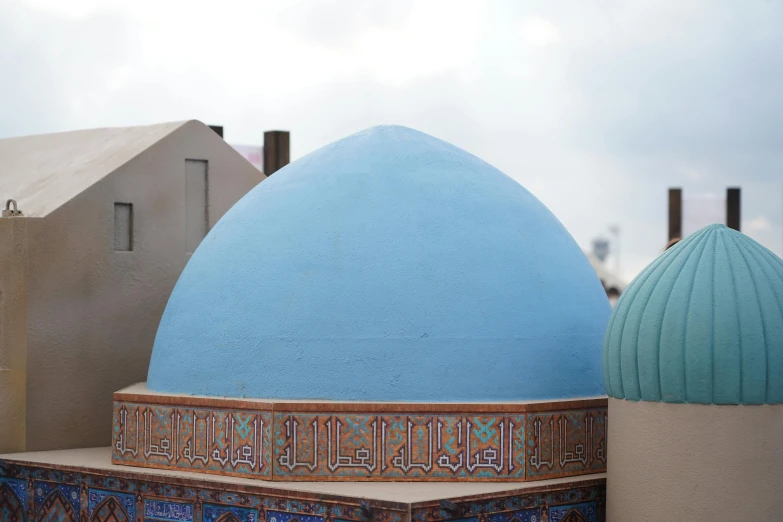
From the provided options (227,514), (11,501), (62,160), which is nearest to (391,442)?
(227,514)

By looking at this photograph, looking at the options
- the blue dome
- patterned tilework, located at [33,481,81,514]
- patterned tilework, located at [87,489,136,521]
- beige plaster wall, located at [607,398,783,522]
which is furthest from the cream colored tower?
patterned tilework, located at [33,481,81,514]

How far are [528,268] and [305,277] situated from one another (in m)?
1.58

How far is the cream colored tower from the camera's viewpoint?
25.2 feet

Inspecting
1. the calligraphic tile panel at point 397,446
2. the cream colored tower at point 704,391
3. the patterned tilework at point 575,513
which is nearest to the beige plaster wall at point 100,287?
the calligraphic tile panel at point 397,446

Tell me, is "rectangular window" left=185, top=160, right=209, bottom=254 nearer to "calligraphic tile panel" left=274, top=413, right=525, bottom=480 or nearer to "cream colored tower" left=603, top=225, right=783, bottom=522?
"calligraphic tile panel" left=274, top=413, right=525, bottom=480

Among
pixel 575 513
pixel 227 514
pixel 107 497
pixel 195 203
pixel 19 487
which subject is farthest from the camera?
pixel 195 203

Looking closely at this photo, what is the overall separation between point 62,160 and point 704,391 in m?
6.37

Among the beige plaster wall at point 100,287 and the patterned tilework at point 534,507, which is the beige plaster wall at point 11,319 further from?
the patterned tilework at point 534,507

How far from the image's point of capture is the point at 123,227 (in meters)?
10.8

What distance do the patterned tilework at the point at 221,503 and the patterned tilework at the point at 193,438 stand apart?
7.5 inches

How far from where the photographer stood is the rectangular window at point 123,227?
423 inches

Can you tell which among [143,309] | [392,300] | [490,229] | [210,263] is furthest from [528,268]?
[143,309]

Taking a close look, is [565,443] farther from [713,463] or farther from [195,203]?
[195,203]

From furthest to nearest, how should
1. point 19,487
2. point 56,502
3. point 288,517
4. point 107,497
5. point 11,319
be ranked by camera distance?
1. point 11,319
2. point 19,487
3. point 56,502
4. point 107,497
5. point 288,517
